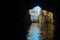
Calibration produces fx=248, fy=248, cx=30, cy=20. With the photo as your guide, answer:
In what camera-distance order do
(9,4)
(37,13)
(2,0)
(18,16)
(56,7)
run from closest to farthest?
1. (2,0)
2. (9,4)
3. (56,7)
4. (18,16)
5. (37,13)

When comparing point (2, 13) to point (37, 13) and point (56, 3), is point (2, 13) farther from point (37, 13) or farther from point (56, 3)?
point (37, 13)

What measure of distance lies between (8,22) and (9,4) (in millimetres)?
1379

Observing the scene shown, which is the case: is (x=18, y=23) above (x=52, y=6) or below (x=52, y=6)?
below

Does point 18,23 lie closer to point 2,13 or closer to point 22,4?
point 22,4

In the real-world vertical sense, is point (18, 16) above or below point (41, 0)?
below

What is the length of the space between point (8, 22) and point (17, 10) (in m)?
1.68

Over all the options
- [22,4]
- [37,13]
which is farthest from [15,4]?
[37,13]

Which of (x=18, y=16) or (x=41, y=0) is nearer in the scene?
(x=41, y=0)

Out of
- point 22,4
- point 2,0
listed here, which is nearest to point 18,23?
point 22,4

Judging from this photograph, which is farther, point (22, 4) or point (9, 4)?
point (22, 4)

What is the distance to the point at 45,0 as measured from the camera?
17.8 meters

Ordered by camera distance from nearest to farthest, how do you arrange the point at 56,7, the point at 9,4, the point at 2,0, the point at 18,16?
1. the point at 2,0
2. the point at 9,4
3. the point at 56,7
4. the point at 18,16

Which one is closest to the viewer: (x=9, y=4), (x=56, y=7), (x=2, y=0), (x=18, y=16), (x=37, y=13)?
(x=2, y=0)

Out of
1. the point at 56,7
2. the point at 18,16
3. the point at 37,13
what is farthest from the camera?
the point at 37,13
